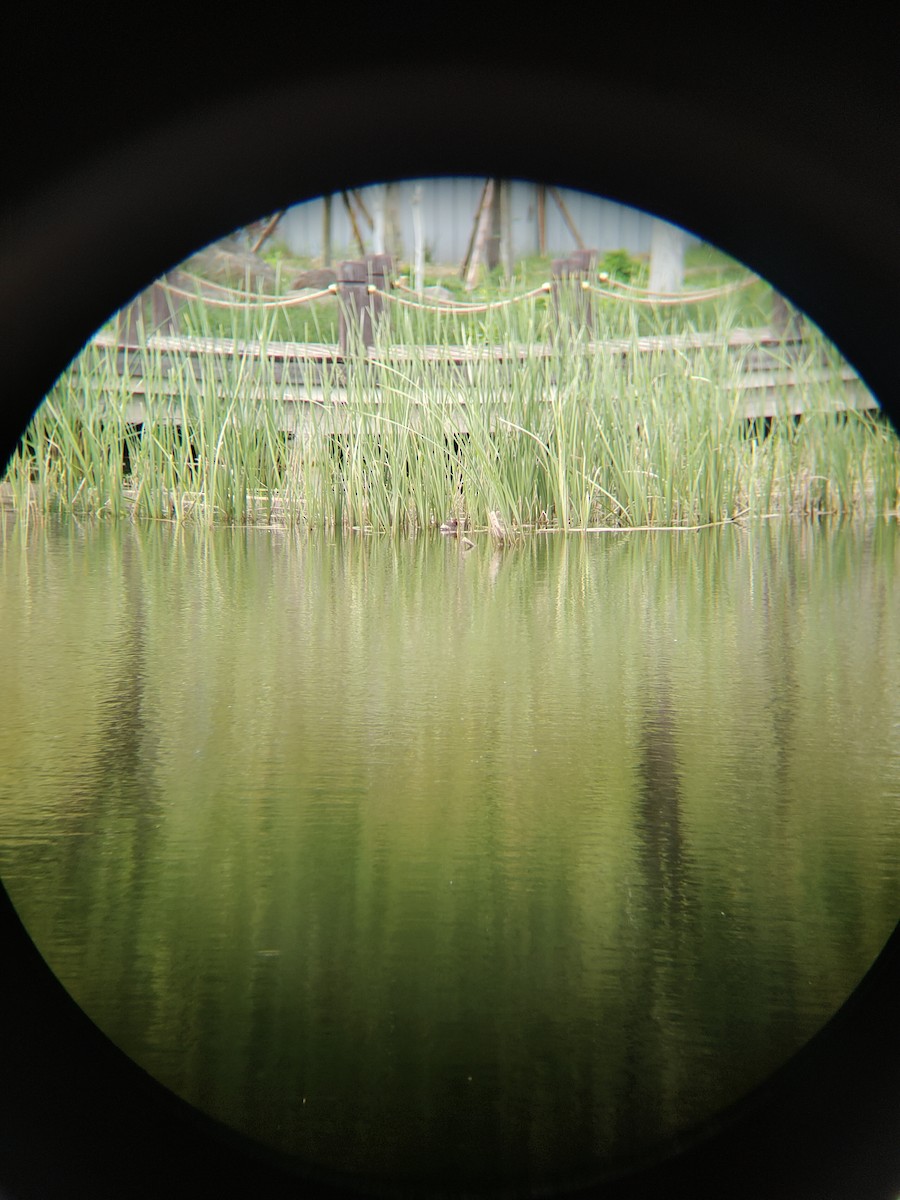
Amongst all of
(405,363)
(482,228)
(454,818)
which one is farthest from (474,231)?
(454,818)

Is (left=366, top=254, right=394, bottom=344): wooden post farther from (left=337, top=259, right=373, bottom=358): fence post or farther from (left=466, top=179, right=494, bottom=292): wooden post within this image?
(left=466, top=179, right=494, bottom=292): wooden post

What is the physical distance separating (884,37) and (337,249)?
1.32m

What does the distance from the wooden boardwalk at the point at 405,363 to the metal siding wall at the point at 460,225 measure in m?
0.23

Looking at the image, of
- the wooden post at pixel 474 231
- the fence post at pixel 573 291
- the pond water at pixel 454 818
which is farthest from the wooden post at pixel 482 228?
the pond water at pixel 454 818

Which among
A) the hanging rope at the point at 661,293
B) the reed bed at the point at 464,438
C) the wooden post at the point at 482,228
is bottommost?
the reed bed at the point at 464,438

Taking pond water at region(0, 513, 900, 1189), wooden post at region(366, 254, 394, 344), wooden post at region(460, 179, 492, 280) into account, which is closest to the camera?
pond water at region(0, 513, 900, 1189)

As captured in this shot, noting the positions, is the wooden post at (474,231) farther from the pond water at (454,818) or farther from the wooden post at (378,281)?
the pond water at (454,818)

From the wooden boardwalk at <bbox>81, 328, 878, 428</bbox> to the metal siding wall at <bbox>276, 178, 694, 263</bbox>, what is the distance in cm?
23

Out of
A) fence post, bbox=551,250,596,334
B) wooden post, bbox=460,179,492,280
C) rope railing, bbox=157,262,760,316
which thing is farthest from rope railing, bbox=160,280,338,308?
fence post, bbox=551,250,596,334

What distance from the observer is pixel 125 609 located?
5.91ft

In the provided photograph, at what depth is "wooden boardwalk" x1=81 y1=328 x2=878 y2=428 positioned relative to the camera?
5.51 ft

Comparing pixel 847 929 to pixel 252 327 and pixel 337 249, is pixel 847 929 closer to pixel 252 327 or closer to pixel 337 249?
pixel 337 249

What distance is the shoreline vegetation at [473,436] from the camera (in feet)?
5.50

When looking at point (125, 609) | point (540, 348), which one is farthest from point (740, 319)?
point (125, 609)
